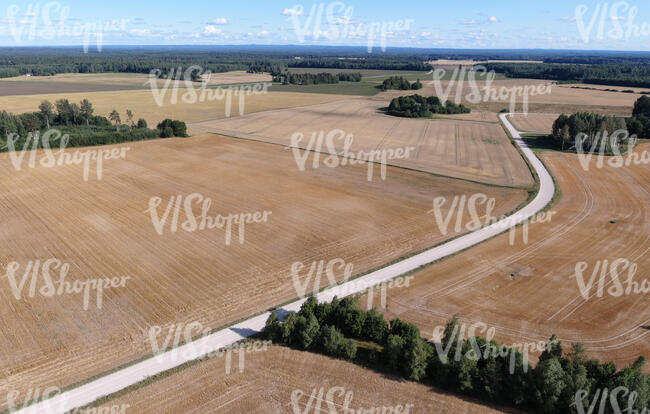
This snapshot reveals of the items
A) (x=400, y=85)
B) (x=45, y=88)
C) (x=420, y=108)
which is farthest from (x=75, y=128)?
(x=400, y=85)

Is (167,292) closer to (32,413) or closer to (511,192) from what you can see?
(32,413)

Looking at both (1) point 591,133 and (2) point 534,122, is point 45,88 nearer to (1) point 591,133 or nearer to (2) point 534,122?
(2) point 534,122

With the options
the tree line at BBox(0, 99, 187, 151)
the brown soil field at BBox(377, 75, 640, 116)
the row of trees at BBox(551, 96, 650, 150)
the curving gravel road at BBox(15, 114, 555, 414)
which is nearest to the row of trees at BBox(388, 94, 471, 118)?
the brown soil field at BBox(377, 75, 640, 116)

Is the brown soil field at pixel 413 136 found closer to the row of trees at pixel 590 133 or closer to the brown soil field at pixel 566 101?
the row of trees at pixel 590 133

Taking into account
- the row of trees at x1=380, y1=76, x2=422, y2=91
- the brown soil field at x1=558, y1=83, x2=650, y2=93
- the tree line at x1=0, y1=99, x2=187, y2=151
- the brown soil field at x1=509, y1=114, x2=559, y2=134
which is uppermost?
the brown soil field at x1=558, y1=83, x2=650, y2=93

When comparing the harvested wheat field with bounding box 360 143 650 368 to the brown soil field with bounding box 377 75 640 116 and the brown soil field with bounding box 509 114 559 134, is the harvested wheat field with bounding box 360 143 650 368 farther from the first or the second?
the brown soil field with bounding box 377 75 640 116

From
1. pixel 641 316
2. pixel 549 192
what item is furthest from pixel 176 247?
pixel 549 192

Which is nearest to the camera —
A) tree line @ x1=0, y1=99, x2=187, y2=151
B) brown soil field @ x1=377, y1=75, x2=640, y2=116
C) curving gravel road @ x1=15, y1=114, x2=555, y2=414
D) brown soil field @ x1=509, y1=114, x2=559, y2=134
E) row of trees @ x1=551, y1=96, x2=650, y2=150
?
curving gravel road @ x1=15, y1=114, x2=555, y2=414
